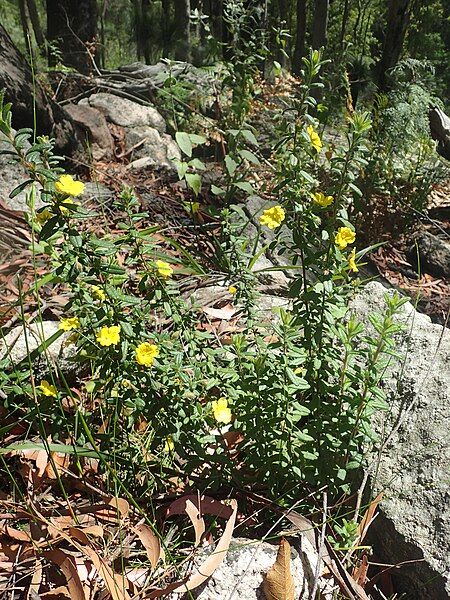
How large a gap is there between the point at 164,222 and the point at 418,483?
228 cm

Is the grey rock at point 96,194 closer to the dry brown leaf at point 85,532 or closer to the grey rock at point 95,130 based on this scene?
the grey rock at point 95,130

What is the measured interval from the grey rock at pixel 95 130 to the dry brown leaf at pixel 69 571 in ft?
10.5

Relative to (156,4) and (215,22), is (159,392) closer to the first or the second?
(215,22)

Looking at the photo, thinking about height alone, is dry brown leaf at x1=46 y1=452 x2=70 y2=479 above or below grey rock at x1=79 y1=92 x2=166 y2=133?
below

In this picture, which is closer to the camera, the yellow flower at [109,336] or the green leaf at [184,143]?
the yellow flower at [109,336]

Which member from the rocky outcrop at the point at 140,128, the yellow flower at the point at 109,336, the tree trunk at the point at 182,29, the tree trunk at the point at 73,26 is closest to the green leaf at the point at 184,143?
the rocky outcrop at the point at 140,128

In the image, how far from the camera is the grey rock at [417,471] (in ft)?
5.52

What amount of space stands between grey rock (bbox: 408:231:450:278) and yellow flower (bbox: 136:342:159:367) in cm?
324

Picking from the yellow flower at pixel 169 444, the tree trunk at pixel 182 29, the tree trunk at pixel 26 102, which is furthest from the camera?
the tree trunk at pixel 182 29

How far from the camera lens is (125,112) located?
513 cm

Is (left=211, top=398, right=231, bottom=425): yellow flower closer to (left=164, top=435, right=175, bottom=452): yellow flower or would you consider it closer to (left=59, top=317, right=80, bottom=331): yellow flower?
(left=164, top=435, right=175, bottom=452): yellow flower

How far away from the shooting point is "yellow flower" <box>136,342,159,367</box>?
1.63m

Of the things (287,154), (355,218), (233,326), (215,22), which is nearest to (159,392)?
(287,154)

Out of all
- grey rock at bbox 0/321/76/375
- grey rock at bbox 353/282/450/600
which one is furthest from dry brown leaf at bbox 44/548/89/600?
grey rock at bbox 353/282/450/600
